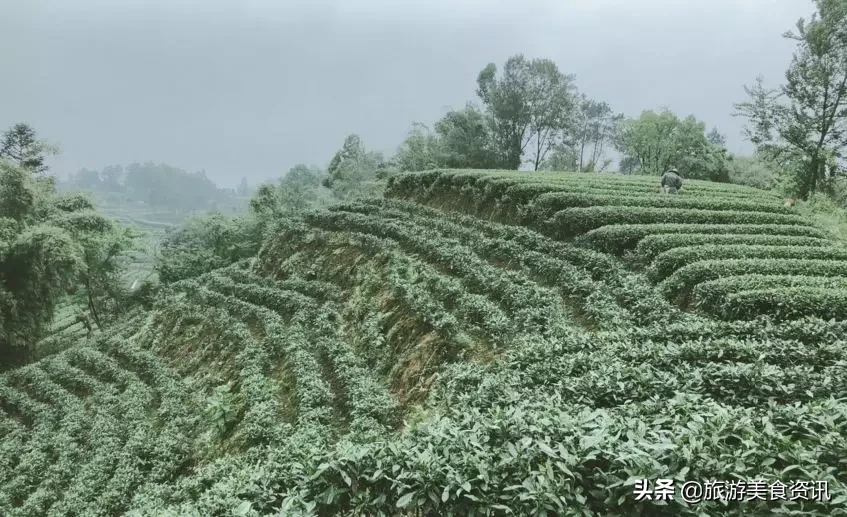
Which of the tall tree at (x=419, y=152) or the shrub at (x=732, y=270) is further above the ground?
the tall tree at (x=419, y=152)

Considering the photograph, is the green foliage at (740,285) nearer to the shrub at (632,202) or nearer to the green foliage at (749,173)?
the shrub at (632,202)

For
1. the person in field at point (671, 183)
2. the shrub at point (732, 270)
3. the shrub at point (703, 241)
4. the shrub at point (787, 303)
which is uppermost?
the person in field at point (671, 183)

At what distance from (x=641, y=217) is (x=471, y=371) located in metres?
8.76

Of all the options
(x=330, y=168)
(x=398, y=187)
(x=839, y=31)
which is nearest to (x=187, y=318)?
(x=398, y=187)

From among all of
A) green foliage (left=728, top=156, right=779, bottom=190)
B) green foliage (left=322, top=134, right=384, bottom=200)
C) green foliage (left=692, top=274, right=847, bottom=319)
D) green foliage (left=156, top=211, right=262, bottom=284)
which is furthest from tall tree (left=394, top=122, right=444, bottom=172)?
green foliage (left=692, top=274, right=847, bottom=319)

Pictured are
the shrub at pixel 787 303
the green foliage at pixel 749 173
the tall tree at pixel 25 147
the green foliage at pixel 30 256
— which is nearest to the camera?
the shrub at pixel 787 303

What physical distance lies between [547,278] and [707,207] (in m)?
7.32

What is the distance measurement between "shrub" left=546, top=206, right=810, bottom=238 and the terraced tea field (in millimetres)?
72

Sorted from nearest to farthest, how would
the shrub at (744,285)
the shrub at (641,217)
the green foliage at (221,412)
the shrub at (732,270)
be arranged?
the shrub at (744,285), the shrub at (732,270), the green foliage at (221,412), the shrub at (641,217)

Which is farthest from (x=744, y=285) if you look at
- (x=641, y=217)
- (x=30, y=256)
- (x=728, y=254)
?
(x=30, y=256)

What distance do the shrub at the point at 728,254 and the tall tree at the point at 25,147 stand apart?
3464 centimetres

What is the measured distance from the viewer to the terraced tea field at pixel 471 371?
177 inches

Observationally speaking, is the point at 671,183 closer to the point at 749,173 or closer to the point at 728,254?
the point at 728,254

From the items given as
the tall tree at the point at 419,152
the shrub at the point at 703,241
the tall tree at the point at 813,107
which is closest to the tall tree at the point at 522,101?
the tall tree at the point at 419,152
